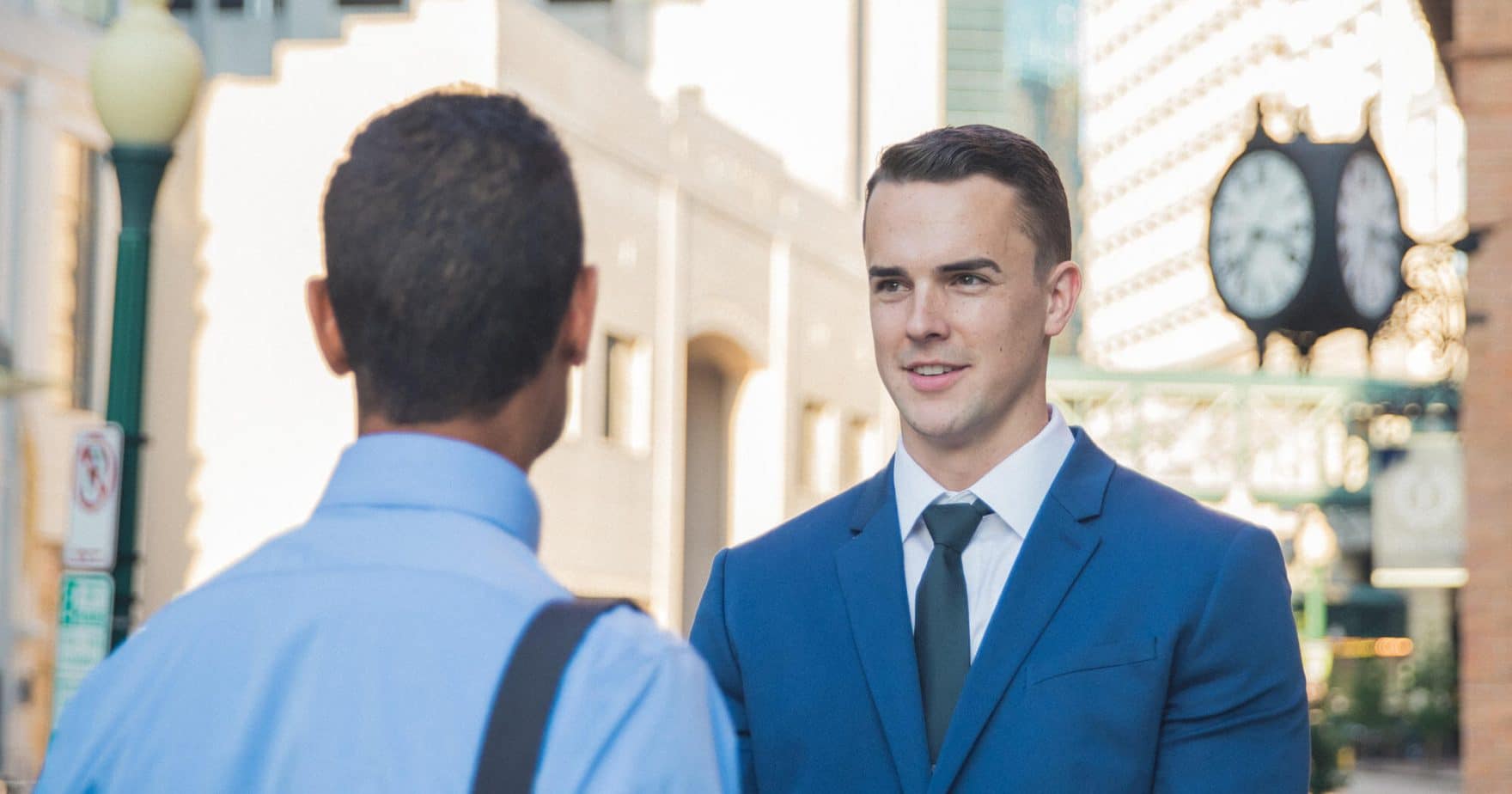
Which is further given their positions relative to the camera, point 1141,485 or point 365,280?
point 1141,485

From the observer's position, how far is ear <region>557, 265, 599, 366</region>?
199 cm

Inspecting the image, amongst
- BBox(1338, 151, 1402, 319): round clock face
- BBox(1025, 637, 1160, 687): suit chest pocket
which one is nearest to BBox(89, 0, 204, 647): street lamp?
BBox(1338, 151, 1402, 319): round clock face

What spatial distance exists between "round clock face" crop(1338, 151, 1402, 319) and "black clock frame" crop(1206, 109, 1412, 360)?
0.09 ft

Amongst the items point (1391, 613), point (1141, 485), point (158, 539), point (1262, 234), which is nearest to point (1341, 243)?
point (1262, 234)

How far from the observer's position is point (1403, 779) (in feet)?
147

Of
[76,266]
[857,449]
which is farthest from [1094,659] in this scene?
[857,449]

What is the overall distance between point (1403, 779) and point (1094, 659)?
44328 mm

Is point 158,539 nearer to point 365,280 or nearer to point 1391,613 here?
point 365,280

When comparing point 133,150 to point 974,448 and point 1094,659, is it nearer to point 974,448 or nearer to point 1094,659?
point 974,448

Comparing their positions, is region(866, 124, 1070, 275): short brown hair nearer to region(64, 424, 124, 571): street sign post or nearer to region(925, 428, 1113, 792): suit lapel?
region(925, 428, 1113, 792): suit lapel

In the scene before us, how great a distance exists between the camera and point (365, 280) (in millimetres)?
1931

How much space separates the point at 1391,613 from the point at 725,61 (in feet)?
191

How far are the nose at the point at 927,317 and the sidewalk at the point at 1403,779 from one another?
105 feet

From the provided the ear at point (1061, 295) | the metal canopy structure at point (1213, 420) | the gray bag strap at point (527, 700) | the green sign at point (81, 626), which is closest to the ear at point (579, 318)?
the gray bag strap at point (527, 700)
